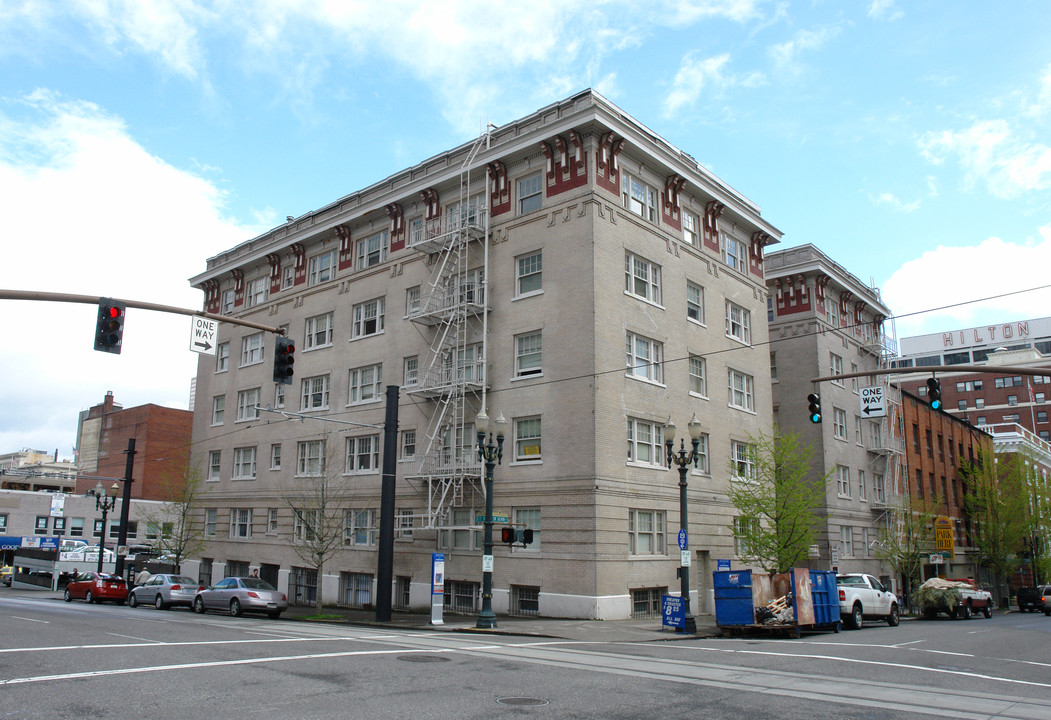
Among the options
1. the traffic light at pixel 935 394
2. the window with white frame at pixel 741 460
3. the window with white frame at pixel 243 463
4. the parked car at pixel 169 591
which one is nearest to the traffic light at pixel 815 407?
the traffic light at pixel 935 394

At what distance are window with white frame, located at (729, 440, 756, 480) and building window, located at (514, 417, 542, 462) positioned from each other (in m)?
10.4

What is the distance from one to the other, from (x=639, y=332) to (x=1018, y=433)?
63.5 metres

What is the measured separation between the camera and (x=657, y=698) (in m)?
11.3

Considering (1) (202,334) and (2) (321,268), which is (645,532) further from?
(2) (321,268)

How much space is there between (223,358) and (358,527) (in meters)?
17.2

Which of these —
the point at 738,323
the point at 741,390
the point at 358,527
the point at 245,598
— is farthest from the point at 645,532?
the point at 245,598

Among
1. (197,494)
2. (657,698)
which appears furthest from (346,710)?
(197,494)

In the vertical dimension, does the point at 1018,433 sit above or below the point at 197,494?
above

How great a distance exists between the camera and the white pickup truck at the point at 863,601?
26594 millimetres

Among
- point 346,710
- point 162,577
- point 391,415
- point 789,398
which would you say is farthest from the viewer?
point 789,398

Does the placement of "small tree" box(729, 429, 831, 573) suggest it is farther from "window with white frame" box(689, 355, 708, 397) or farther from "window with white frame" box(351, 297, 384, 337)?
"window with white frame" box(351, 297, 384, 337)

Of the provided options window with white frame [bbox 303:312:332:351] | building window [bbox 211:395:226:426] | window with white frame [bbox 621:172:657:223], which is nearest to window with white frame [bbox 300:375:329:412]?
window with white frame [bbox 303:312:332:351]

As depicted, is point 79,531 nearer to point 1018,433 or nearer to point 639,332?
point 639,332

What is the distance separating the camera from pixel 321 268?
4300 cm
